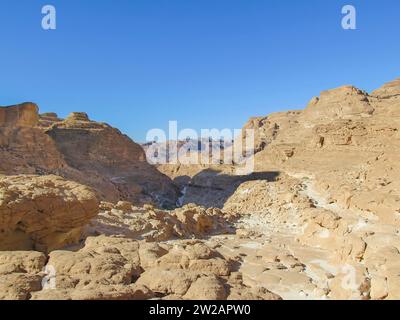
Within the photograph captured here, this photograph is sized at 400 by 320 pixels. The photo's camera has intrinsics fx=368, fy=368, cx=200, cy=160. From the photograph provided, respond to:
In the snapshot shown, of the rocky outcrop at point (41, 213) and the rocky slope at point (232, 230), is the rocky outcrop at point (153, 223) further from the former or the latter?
the rocky outcrop at point (41, 213)

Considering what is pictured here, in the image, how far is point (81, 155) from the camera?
3394 cm

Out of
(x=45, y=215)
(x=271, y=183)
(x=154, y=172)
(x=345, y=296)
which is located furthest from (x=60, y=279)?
(x=154, y=172)

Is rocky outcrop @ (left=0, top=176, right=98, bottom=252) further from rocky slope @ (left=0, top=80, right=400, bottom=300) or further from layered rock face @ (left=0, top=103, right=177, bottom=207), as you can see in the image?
layered rock face @ (left=0, top=103, right=177, bottom=207)

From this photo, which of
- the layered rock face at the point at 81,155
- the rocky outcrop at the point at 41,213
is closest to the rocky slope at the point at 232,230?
the rocky outcrop at the point at 41,213

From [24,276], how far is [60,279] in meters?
0.59

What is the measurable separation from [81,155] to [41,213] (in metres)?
25.0

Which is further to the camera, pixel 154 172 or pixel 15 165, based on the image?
pixel 154 172

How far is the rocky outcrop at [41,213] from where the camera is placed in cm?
928

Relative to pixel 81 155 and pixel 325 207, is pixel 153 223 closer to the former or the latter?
pixel 325 207

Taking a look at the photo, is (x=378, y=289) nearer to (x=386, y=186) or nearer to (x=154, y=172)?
(x=386, y=186)

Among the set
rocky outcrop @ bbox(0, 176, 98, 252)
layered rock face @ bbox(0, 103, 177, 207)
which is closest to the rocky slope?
rocky outcrop @ bbox(0, 176, 98, 252)

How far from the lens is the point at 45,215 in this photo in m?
9.95

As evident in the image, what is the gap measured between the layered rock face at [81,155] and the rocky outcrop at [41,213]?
12.6 metres

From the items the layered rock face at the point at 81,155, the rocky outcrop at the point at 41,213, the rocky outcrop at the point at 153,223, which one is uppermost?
the layered rock face at the point at 81,155
